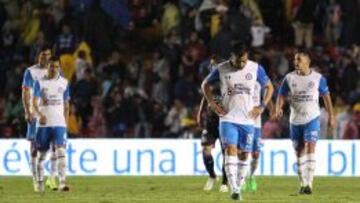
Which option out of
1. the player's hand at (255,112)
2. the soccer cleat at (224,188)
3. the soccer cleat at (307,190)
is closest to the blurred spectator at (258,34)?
the soccer cleat at (224,188)

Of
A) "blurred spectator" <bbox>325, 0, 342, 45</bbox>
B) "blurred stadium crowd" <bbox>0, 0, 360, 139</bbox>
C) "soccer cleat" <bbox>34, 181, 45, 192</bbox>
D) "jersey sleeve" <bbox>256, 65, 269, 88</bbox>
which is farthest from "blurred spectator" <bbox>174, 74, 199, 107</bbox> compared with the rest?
"jersey sleeve" <bbox>256, 65, 269, 88</bbox>

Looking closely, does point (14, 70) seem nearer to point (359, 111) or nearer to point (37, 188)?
point (359, 111)

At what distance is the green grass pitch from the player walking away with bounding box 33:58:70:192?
0.58 m

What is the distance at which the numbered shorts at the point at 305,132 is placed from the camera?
21.0m

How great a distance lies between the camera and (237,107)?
18.8 meters

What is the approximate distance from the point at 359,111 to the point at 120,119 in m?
5.59

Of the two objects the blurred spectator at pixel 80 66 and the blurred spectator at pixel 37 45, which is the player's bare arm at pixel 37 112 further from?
the blurred spectator at pixel 37 45

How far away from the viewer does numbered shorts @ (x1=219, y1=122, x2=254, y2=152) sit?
18641 millimetres

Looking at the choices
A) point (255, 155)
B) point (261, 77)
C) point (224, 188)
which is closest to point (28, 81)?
point (224, 188)

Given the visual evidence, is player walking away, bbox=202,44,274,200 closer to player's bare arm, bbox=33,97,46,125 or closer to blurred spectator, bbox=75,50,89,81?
player's bare arm, bbox=33,97,46,125

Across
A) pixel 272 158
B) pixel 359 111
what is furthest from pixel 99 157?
pixel 359 111

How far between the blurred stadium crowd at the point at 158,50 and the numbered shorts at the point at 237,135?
10909mm

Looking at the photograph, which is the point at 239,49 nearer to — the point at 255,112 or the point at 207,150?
the point at 255,112

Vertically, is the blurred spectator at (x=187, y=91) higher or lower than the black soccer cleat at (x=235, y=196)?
higher
